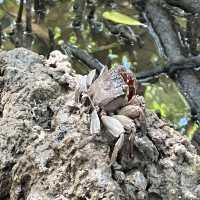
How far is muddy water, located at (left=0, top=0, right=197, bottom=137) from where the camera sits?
4.56 meters

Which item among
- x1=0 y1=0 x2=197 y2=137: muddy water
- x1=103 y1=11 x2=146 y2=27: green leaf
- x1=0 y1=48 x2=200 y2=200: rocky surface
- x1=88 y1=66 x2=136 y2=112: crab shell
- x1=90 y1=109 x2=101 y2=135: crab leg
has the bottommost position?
x1=0 y1=0 x2=197 y2=137: muddy water

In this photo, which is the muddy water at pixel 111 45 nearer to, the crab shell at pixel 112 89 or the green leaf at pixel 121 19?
the green leaf at pixel 121 19

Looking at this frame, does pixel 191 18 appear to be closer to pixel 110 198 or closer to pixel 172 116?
pixel 172 116

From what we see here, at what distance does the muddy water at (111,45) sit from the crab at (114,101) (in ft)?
5.00

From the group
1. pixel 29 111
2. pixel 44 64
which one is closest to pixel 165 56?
pixel 44 64

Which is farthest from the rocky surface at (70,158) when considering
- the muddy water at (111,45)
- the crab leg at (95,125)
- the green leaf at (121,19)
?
the green leaf at (121,19)

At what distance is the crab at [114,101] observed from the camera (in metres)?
2.64

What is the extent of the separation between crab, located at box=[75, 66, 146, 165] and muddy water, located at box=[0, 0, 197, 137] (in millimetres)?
1525

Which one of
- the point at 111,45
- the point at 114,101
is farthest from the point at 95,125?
the point at 111,45

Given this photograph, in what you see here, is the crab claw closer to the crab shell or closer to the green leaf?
the crab shell

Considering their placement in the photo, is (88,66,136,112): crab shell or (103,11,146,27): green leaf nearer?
(88,66,136,112): crab shell

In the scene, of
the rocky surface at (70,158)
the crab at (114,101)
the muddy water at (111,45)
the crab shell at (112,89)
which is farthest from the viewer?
the muddy water at (111,45)

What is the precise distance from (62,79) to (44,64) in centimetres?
24

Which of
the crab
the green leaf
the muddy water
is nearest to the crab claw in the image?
the crab
